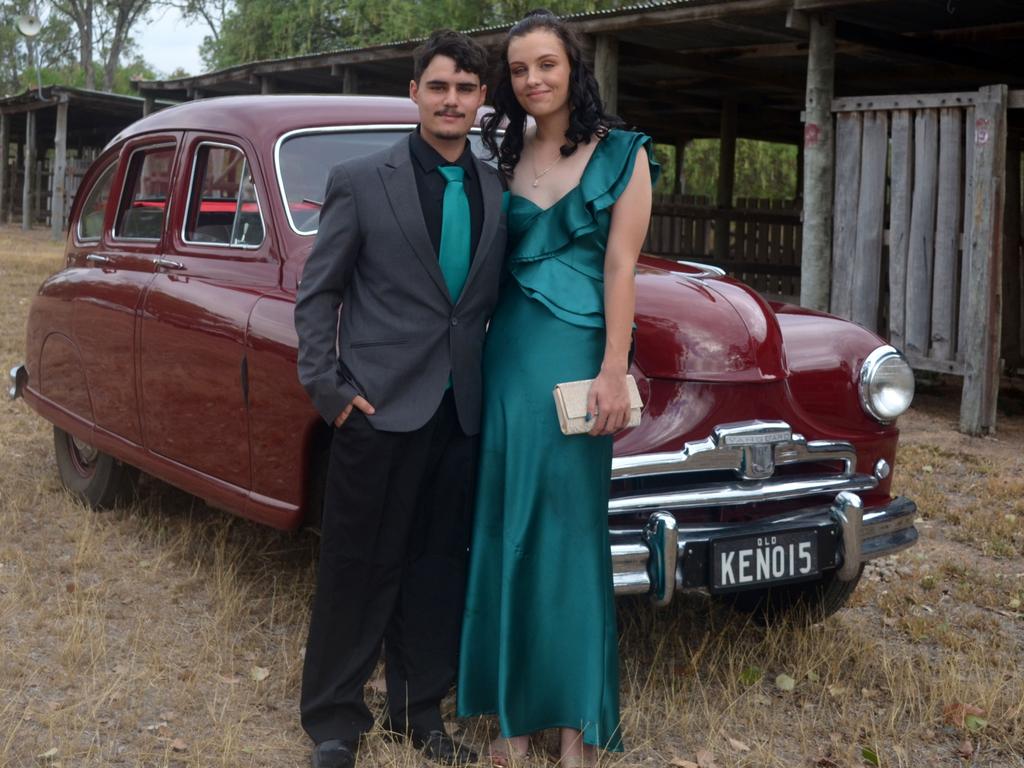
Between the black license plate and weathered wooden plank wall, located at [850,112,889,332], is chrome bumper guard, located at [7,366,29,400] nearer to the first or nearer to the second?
the black license plate

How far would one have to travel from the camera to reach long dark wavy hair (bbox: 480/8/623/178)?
2990mm

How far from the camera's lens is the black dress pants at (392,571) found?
3119 mm

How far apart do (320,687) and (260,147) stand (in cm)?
189

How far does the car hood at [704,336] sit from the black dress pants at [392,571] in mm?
678

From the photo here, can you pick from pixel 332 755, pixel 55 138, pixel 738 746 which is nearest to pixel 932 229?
pixel 738 746

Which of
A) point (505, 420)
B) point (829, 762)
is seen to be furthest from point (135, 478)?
point (829, 762)

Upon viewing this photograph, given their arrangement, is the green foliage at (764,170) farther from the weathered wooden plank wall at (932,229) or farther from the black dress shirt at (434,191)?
the black dress shirt at (434,191)

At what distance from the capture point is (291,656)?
3904mm

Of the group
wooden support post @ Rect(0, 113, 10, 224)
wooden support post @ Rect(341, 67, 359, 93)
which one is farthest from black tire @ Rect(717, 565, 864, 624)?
wooden support post @ Rect(0, 113, 10, 224)

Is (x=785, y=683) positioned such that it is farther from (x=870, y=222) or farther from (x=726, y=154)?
(x=726, y=154)

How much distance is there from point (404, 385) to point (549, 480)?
0.42 meters

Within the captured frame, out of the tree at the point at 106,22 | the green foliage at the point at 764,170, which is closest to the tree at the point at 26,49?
the tree at the point at 106,22

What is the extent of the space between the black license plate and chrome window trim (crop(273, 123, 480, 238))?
168 cm

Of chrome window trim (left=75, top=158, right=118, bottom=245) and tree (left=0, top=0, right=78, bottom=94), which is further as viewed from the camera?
tree (left=0, top=0, right=78, bottom=94)
